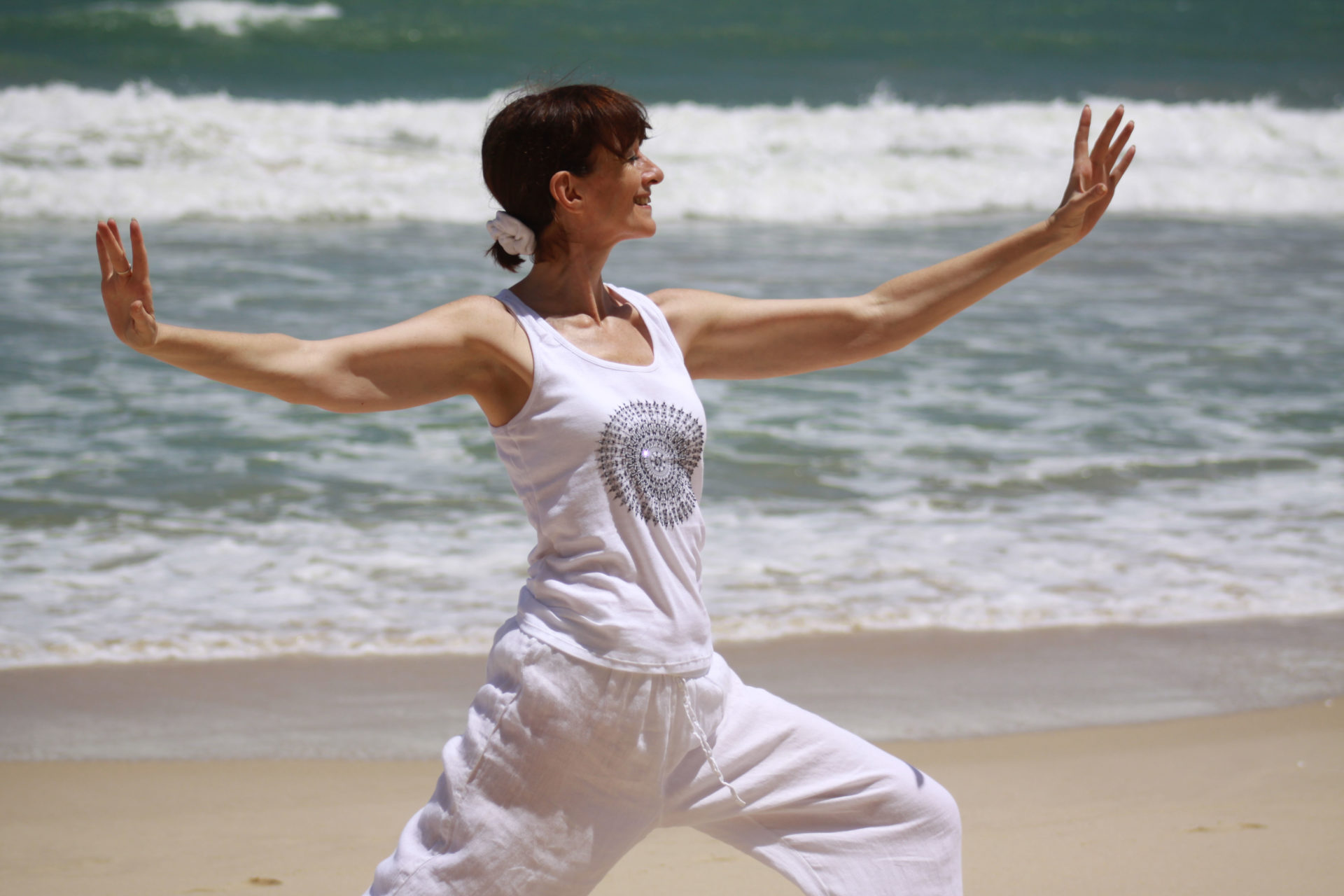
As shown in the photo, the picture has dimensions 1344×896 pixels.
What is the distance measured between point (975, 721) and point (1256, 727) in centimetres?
81

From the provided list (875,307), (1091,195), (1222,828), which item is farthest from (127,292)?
(1222,828)

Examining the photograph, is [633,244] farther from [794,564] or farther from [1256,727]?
[1256,727]

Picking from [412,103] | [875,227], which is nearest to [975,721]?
[875,227]

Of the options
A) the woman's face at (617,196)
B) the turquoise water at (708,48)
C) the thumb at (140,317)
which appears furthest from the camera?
the turquoise water at (708,48)

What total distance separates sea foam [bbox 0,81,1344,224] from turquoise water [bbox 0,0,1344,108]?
5284mm

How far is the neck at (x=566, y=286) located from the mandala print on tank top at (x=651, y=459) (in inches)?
7.9

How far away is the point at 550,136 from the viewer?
2039mm

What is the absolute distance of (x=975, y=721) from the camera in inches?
159

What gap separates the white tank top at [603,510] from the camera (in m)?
2.00

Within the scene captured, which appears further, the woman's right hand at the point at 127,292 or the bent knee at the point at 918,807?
the bent knee at the point at 918,807

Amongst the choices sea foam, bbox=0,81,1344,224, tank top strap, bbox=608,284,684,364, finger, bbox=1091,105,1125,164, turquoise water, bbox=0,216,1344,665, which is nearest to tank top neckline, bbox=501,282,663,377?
tank top strap, bbox=608,284,684,364

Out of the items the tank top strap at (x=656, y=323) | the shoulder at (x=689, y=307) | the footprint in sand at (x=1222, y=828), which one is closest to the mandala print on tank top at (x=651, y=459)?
the tank top strap at (x=656, y=323)

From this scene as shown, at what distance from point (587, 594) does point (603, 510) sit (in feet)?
0.41

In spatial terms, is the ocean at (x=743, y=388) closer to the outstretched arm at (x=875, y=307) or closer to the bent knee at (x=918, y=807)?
the outstretched arm at (x=875, y=307)
